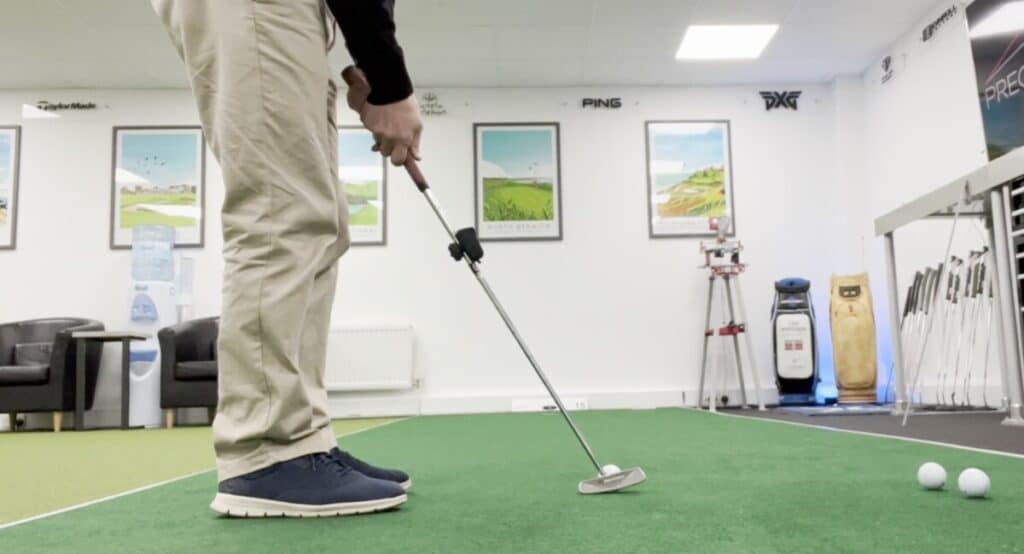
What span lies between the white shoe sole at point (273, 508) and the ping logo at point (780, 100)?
5.98 m

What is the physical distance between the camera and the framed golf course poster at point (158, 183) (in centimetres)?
613

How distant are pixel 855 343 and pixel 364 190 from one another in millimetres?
3841

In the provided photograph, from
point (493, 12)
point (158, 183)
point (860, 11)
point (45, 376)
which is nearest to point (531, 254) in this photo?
point (493, 12)

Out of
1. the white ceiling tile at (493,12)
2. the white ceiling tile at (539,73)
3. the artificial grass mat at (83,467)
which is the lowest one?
the artificial grass mat at (83,467)

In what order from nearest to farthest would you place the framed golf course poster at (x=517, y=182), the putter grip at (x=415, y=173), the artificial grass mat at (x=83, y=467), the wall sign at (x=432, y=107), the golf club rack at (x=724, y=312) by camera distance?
the putter grip at (x=415, y=173), the artificial grass mat at (x=83, y=467), the golf club rack at (x=724, y=312), the framed golf course poster at (x=517, y=182), the wall sign at (x=432, y=107)

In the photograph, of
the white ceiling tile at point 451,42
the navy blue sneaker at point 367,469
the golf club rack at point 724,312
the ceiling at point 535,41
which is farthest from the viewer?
the golf club rack at point 724,312

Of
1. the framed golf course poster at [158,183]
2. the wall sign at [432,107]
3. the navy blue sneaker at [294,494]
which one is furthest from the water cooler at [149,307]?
the navy blue sneaker at [294,494]

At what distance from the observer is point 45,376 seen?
4996 mm

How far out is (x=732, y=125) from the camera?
251 inches

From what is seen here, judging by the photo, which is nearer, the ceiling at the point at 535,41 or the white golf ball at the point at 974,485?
the white golf ball at the point at 974,485

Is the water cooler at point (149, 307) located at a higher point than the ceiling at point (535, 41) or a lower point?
lower

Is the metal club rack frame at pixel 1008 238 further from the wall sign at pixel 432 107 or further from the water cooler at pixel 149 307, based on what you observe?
the water cooler at pixel 149 307

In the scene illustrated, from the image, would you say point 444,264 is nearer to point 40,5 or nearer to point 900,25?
point 40,5

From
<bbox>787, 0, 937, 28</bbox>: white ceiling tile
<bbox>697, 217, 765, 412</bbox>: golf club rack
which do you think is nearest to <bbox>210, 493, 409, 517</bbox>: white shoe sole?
<bbox>697, 217, 765, 412</bbox>: golf club rack
